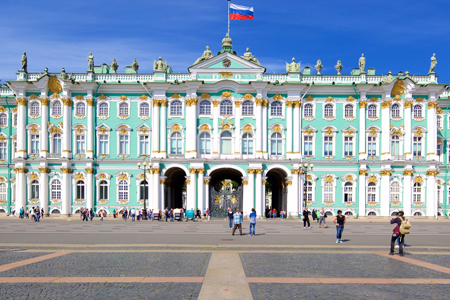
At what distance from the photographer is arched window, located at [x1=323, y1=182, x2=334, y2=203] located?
53531 mm

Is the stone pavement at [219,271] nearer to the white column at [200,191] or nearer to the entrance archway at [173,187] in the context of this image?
the white column at [200,191]

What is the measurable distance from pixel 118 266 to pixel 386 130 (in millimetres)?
45518

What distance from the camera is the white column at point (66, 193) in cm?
5297

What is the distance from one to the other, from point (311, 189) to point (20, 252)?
131 ft

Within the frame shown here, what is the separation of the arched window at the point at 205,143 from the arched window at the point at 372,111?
2077cm

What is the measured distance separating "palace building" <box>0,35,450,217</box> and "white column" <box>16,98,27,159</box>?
13 cm

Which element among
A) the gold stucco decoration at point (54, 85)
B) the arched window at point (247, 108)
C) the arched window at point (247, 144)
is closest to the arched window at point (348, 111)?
the arched window at point (247, 108)

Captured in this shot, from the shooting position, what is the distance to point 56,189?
2119 inches

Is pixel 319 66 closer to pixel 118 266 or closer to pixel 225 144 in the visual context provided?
pixel 225 144

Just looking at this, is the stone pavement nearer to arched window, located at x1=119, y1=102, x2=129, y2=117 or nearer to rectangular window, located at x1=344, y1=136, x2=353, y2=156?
rectangular window, located at x1=344, y1=136, x2=353, y2=156

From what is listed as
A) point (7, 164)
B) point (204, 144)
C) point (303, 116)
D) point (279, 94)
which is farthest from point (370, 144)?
point (7, 164)

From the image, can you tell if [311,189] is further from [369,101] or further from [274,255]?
[274,255]

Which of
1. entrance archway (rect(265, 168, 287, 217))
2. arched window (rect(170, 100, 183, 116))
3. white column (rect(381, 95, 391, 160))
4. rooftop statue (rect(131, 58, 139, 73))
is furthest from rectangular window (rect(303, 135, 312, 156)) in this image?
rooftop statue (rect(131, 58, 139, 73))

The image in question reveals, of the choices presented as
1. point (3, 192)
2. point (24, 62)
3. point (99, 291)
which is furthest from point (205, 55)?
point (99, 291)
